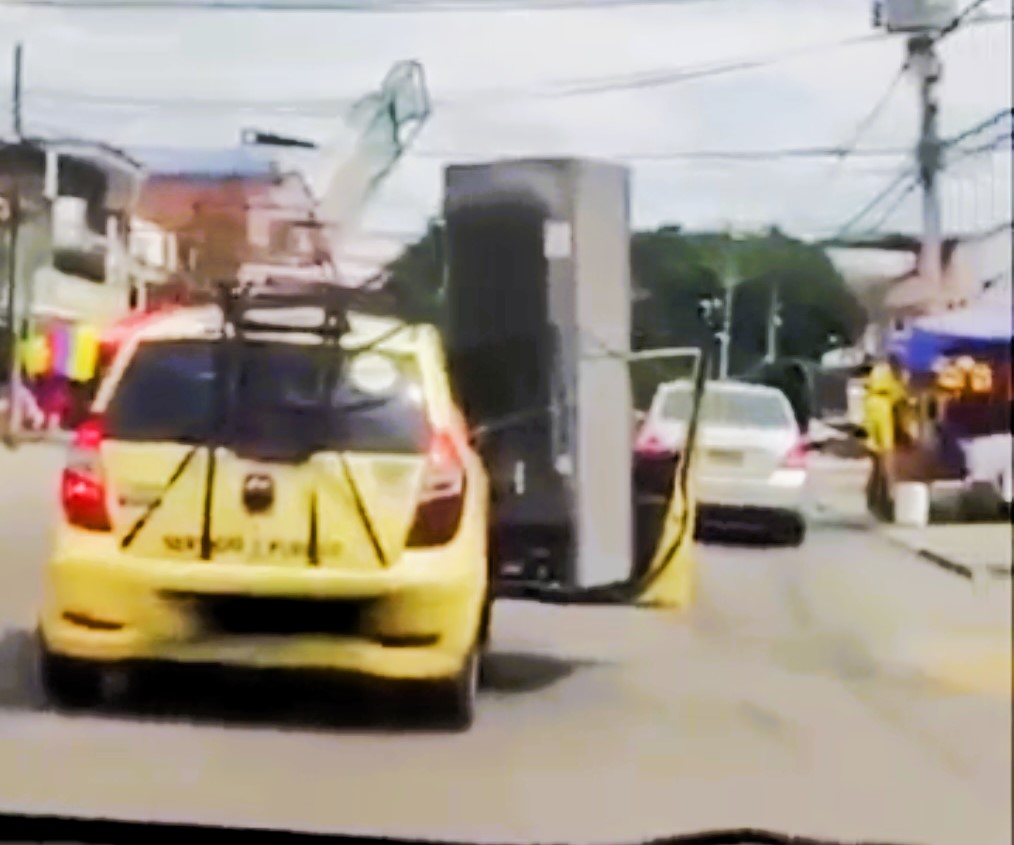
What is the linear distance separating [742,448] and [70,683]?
77 centimetres

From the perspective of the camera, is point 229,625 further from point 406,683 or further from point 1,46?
point 1,46

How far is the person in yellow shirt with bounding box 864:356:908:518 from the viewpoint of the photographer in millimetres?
2043

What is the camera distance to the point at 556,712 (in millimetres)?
2094

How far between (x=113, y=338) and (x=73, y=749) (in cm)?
45

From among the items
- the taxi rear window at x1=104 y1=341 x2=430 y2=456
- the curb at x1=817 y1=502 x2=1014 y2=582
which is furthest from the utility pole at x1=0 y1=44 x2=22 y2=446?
the curb at x1=817 y1=502 x2=1014 y2=582

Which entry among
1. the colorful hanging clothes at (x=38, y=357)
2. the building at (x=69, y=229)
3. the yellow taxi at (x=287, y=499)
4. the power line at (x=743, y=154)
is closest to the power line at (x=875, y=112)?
the power line at (x=743, y=154)

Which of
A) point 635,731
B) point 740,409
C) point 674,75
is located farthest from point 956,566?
point 674,75

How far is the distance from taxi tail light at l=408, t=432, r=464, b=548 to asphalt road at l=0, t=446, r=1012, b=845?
116 mm

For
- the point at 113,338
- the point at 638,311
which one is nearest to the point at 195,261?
the point at 113,338

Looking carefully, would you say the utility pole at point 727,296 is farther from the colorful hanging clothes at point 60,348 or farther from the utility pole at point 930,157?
the colorful hanging clothes at point 60,348

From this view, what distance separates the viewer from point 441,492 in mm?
2104

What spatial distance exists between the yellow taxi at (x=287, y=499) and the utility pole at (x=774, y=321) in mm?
332

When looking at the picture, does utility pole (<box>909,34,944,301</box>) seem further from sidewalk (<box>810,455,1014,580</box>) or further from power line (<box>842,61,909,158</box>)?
sidewalk (<box>810,455,1014,580</box>)

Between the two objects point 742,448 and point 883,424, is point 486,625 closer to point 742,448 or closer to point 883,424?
point 742,448
